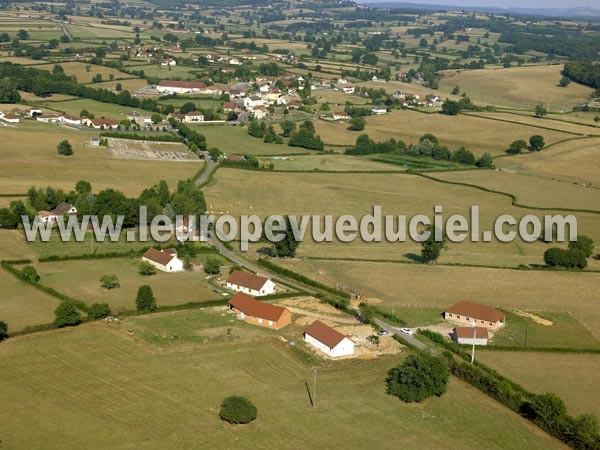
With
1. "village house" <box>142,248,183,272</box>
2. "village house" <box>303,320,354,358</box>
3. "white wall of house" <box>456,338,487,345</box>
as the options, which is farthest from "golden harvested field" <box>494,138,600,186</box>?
"village house" <box>303,320,354,358</box>

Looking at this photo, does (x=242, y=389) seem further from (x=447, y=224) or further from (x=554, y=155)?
(x=554, y=155)

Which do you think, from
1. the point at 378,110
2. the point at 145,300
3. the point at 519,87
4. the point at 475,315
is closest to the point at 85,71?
the point at 378,110

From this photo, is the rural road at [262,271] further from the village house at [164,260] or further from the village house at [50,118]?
the village house at [50,118]

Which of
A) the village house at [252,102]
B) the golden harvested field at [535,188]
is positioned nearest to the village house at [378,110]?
the village house at [252,102]

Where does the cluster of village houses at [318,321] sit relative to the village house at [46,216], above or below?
above

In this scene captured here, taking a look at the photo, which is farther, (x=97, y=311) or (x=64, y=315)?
(x=97, y=311)

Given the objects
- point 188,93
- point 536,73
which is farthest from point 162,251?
point 536,73

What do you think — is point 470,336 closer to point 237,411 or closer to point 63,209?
point 237,411
